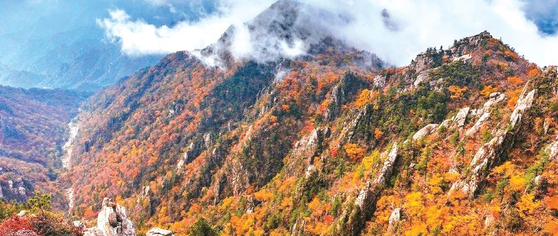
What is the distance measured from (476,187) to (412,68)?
9872 cm

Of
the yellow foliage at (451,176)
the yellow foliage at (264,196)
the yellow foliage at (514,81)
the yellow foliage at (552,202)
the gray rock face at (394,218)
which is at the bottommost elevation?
the gray rock face at (394,218)

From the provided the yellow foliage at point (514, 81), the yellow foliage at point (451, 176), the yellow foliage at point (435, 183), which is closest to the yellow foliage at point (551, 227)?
the yellow foliage at point (451, 176)

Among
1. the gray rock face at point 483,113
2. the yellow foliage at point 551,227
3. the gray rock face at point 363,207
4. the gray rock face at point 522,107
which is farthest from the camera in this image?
the gray rock face at point 483,113

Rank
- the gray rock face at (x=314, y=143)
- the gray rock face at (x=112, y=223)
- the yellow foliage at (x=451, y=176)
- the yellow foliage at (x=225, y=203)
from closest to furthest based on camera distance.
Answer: the gray rock face at (x=112, y=223), the yellow foliage at (x=451, y=176), the gray rock face at (x=314, y=143), the yellow foliage at (x=225, y=203)

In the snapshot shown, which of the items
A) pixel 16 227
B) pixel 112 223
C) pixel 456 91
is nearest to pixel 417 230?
pixel 112 223

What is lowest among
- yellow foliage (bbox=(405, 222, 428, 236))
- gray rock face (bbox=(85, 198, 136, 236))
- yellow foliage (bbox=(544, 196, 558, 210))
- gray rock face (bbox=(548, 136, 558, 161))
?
gray rock face (bbox=(85, 198, 136, 236))

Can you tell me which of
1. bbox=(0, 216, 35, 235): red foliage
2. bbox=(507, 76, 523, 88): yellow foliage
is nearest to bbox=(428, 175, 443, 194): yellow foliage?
bbox=(0, 216, 35, 235): red foliage

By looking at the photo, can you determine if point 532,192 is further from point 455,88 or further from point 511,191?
point 455,88

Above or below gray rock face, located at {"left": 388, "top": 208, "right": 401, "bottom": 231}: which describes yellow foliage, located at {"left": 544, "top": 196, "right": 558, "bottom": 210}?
above

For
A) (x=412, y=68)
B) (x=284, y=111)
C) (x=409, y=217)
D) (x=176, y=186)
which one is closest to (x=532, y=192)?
(x=409, y=217)

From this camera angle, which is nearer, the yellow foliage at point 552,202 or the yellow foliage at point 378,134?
the yellow foliage at point 552,202

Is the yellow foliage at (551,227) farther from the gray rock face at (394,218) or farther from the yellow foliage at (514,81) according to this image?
the yellow foliage at (514,81)

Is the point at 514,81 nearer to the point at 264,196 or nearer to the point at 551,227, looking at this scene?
the point at 551,227

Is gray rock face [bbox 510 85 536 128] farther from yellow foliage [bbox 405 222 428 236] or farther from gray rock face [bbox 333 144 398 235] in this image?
gray rock face [bbox 333 144 398 235]
